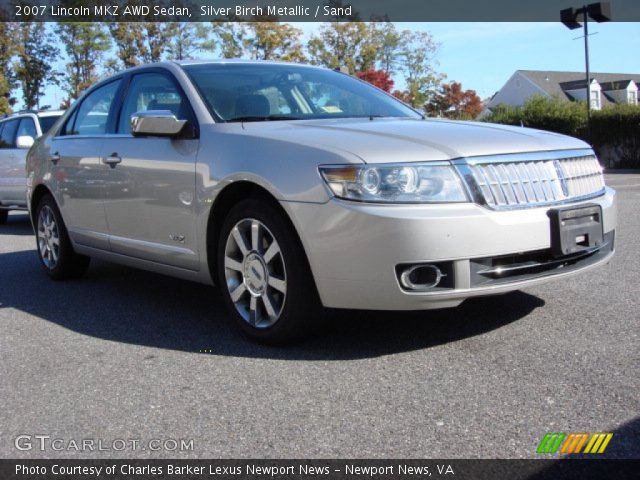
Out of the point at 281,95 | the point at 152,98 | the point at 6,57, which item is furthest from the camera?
the point at 6,57

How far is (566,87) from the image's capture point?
2557 inches

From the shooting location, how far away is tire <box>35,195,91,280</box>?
6.29 metres

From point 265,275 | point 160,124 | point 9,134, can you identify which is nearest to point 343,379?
point 265,275

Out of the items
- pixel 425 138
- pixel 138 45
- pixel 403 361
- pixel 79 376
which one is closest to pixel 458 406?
pixel 403 361

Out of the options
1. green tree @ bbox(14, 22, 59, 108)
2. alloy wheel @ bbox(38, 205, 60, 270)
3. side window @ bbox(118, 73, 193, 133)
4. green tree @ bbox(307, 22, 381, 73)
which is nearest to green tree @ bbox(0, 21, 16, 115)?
green tree @ bbox(14, 22, 59, 108)

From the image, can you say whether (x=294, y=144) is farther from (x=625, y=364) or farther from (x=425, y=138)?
(x=625, y=364)

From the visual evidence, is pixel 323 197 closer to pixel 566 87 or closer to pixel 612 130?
pixel 612 130

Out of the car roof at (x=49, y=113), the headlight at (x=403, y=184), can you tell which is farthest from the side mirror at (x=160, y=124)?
the car roof at (x=49, y=113)

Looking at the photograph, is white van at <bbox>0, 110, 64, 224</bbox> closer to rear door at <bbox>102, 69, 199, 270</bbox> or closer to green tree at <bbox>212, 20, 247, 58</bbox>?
rear door at <bbox>102, 69, 199, 270</bbox>

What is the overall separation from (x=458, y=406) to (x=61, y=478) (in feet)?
5.07

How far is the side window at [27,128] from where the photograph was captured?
11227mm

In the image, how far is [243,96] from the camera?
15.7 ft

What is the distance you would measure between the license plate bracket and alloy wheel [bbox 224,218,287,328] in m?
A: 1.38

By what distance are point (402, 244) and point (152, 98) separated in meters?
2.49
